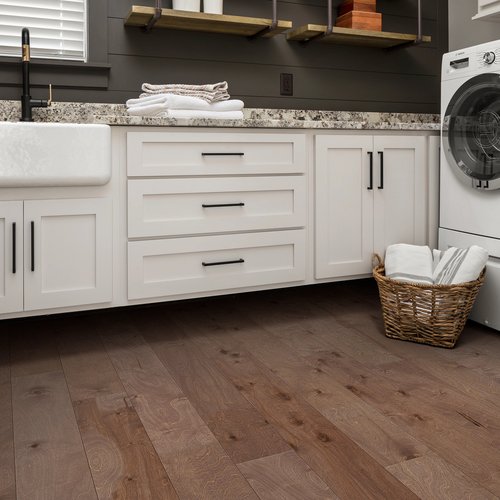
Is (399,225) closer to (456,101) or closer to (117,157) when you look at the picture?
(456,101)

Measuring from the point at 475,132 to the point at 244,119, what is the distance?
3.07ft

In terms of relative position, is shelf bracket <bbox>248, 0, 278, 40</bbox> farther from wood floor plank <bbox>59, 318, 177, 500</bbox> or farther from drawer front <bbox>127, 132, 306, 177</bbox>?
wood floor plank <bbox>59, 318, 177, 500</bbox>

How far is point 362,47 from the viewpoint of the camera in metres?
3.11

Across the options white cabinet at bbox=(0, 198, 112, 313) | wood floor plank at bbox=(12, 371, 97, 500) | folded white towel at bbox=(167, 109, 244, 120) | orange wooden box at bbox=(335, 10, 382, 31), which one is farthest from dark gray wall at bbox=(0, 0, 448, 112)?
wood floor plank at bbox=(12, 371, 97, 500)

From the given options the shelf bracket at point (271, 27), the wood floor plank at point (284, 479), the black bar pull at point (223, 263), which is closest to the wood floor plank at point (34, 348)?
the black bar pull at point (223, 263)

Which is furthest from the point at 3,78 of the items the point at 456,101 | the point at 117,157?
the point at 456,101

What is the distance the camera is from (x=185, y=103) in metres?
2.32

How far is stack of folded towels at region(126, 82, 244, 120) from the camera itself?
231cm

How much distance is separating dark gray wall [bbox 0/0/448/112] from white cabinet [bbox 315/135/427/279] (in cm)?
64

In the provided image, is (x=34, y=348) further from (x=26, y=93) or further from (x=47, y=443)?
(x=26, y=93)

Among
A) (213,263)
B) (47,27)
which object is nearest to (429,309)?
(213,263)

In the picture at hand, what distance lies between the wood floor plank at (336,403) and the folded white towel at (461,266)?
2.16ft

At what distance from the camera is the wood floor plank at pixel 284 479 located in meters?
1.17

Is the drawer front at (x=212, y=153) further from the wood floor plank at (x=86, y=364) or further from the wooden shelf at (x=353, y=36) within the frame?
the wooden shelf at (x=353, y=36)
